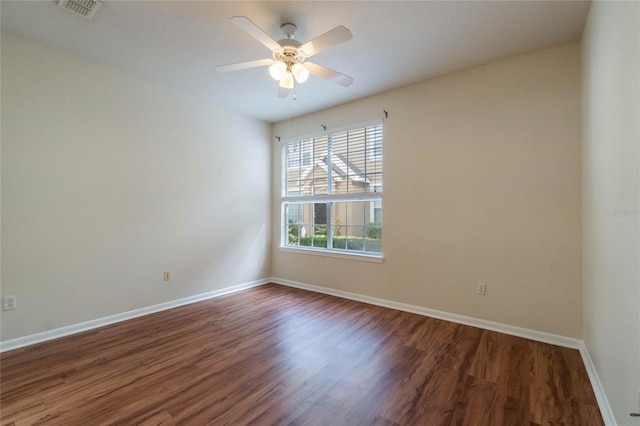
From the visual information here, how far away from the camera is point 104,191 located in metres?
3.01

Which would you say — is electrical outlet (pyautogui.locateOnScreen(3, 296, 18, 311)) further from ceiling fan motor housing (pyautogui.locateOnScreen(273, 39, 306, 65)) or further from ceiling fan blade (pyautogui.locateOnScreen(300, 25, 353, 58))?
ceiling fan blade (pyautogui.locateOnScreen(300, 25, 353, 58))

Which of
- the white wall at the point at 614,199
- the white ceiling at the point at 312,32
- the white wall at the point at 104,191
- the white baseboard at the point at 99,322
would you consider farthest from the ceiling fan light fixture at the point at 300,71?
the white baseboard at the point at 99,322

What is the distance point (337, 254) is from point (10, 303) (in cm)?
337

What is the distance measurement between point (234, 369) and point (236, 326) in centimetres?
85

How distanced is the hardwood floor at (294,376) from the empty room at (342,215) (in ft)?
0.06

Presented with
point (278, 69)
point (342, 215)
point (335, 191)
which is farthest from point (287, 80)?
point (342, 215)

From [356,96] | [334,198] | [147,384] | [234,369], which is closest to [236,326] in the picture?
[234,369]

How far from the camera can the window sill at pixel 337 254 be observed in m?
3.74

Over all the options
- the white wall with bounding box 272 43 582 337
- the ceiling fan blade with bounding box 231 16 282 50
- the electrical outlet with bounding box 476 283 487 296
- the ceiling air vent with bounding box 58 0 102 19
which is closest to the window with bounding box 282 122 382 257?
the white wall with bounding box 272 43 582 337

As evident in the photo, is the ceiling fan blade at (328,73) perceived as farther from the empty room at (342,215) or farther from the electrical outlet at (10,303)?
the electrical outlet at (10,303)

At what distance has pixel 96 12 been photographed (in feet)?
7.22

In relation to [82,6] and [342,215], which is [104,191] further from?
[342,215]

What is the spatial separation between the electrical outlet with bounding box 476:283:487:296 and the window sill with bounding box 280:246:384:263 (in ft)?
3.63

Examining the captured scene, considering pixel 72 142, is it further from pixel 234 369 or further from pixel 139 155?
pixel 234 369
